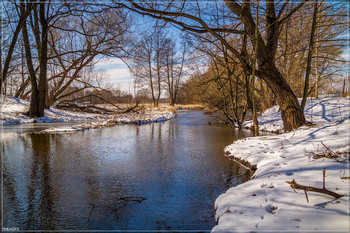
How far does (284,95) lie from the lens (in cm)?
629

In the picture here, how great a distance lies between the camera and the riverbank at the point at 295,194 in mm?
1973

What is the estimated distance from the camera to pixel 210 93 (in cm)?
1917

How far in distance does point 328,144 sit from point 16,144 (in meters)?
8.33

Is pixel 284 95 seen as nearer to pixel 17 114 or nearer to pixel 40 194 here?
pixel 40 194

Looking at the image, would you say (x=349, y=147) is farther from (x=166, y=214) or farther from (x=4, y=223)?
(x=4, y=223)

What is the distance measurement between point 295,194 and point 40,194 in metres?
3.59

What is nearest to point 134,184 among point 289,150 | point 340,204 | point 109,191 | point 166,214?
point 109,191

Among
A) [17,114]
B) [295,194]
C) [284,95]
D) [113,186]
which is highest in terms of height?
[284,95]

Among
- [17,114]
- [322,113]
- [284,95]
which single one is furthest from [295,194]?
[17,114]

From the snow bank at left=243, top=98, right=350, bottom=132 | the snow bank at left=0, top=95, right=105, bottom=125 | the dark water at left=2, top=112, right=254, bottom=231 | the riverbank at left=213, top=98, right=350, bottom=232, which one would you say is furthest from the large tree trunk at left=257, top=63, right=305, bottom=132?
the snow bank at left=0, top=95, right=105, bottom=125

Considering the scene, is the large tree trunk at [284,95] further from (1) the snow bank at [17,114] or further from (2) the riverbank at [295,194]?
(1) the snow bank at [17,114]

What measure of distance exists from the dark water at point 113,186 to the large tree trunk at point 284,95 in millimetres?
2416

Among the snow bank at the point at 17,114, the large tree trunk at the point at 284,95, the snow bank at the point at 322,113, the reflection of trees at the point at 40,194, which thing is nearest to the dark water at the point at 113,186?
the reflection of trees at the point at 40,194

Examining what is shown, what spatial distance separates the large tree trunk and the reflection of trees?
586cm
